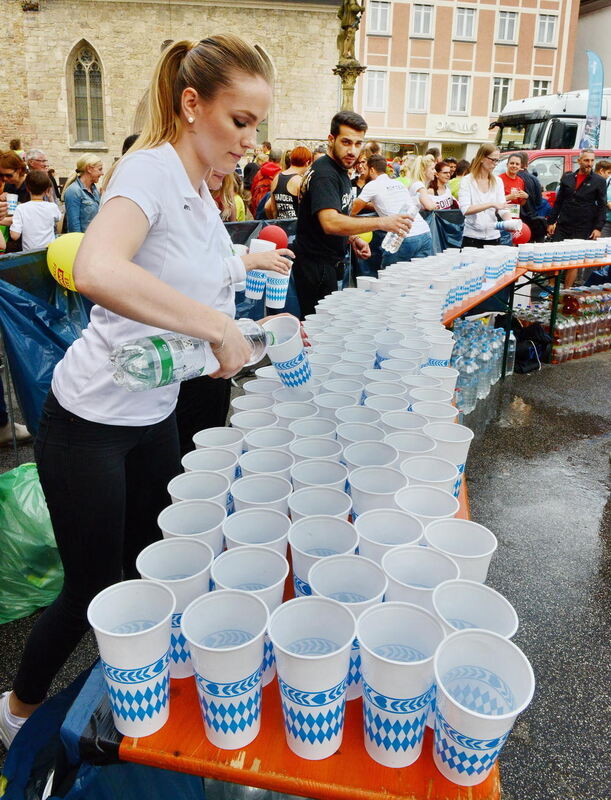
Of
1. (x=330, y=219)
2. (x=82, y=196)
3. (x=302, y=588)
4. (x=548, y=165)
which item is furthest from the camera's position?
(x=548, y=165)

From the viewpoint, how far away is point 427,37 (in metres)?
34.0

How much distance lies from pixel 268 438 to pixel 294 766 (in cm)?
94

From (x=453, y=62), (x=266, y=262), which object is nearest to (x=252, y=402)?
(x=266, y=262)

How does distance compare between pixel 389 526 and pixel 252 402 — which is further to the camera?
pixel 252 402

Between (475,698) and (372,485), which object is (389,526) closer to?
(372,485)

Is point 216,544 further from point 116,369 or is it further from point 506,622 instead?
point 506,622

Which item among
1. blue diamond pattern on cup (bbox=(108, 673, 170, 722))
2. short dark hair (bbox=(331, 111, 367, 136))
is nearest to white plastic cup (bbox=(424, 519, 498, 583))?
blue diamond pattern on cup (bbox=(108, 673, 170, 722))

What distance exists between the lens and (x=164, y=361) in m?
1.30

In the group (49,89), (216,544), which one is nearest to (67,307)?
(216,544)

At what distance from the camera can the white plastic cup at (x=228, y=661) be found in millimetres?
931

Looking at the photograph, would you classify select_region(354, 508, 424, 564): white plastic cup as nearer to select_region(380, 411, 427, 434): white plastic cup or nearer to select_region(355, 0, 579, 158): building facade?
select_region(380, 411, 427, 434): white plastic cup

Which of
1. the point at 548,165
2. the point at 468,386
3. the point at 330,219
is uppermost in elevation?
the point at 548,165

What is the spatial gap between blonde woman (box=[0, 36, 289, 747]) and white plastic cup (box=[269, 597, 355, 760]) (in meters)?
0.53

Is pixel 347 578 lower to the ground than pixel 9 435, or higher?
higher
